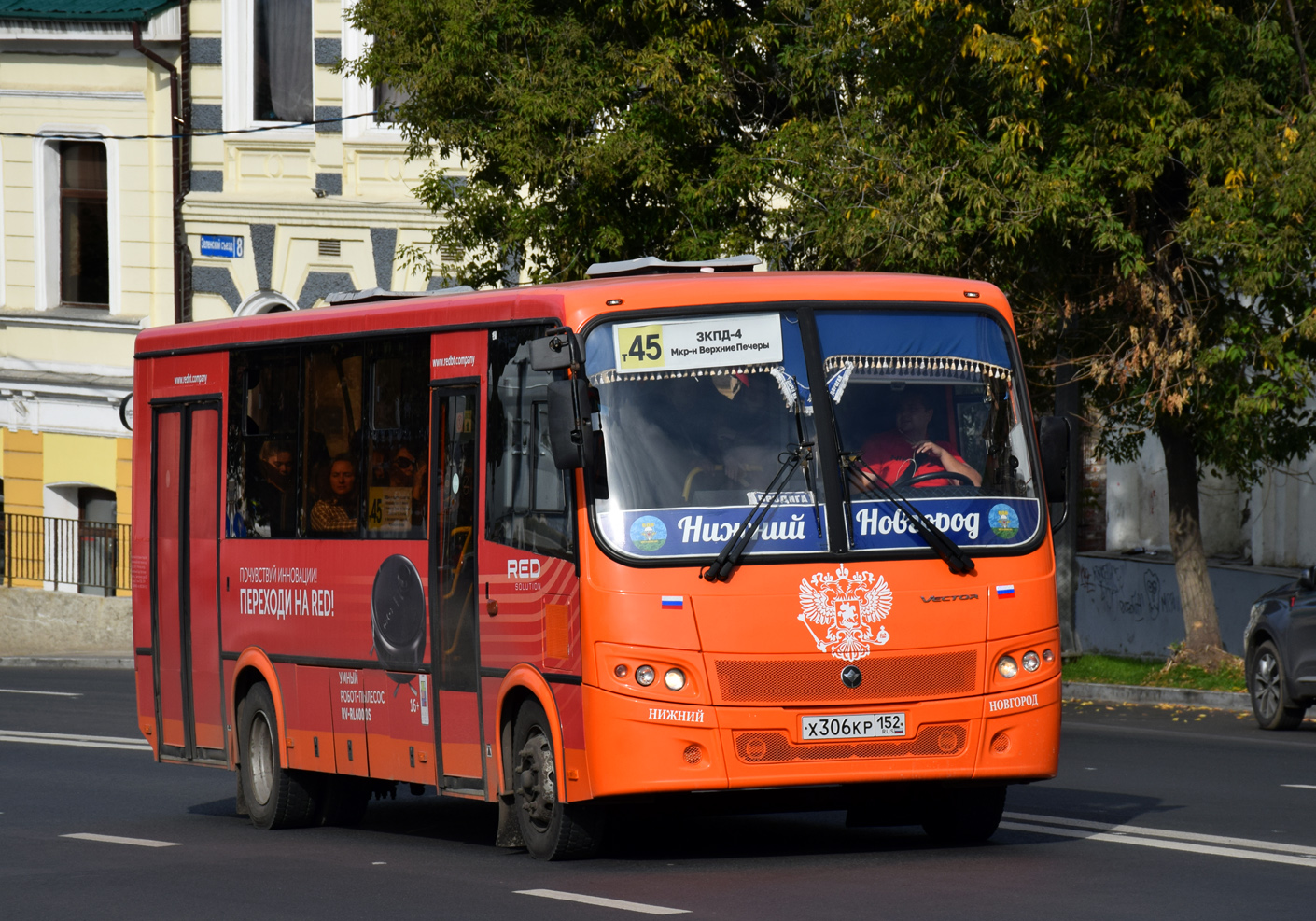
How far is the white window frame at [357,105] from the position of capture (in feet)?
103

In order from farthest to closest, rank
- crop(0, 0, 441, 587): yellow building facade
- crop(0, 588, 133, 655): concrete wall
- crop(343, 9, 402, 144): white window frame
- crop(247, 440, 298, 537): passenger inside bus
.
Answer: crop(0, 588, 133, 655): concrete wall → crop(0, 0, 441, 587): yellow building facade → crop(343, 9, 402, 144): white window frame → crop(247, 440, 298, 537): passenger inside bus

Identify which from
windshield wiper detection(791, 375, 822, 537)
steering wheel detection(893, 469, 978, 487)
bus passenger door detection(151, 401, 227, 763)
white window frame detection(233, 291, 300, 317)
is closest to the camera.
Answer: windshield wiper detection(791, 375, 822, 537)

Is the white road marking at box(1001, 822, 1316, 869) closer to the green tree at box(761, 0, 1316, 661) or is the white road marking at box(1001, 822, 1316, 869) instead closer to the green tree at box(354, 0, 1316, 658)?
the green tree at box(761, 0, 1316, 661)

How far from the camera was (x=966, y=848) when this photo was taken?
10695mm

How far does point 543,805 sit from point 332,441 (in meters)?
2.95

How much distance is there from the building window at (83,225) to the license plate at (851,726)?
2604 cm

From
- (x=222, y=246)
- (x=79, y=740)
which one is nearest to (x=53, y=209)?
(x=222, y=246)

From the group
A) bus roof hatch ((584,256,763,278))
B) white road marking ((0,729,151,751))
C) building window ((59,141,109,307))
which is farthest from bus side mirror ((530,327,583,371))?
building window ((59,141,109,307))

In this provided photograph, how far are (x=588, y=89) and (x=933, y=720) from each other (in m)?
13.3

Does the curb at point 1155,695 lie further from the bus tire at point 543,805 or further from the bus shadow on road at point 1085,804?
the bus tire at point 543,805

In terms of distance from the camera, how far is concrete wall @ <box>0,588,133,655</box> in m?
33.4

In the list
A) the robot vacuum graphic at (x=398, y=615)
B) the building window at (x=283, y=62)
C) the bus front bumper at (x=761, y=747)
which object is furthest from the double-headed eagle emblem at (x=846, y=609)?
the building window at (x=283, y=62)

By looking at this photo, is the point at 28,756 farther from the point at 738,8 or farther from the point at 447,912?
the point at 738,8

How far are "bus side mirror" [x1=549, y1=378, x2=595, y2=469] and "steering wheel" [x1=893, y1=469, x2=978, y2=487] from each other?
146 cm
